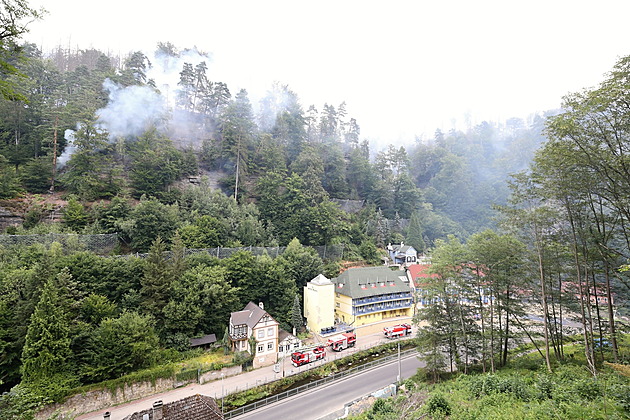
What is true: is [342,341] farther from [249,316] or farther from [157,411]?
[157,411]

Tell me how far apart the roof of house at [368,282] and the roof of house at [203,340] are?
38.6 ft

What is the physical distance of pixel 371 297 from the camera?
25.9 metres

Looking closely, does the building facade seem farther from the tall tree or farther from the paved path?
the tall tree

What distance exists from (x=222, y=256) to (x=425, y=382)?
666 inches

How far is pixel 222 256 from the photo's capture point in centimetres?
2312

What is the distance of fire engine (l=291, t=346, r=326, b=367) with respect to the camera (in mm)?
19359

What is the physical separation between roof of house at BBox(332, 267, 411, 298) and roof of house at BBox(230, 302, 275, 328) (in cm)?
866

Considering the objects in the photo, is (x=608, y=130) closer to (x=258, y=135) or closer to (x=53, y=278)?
(x=53, y=278)

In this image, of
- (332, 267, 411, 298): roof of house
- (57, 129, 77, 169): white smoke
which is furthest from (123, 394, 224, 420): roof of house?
(57, 129, 77, 169): white smoke

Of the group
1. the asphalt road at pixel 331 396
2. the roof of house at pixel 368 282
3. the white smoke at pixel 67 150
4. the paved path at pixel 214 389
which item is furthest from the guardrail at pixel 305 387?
the white smoke at pixel 67 150

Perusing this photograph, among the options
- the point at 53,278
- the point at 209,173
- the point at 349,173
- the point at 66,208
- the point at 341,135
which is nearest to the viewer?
the point at 53,278

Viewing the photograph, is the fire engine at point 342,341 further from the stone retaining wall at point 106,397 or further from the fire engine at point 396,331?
the stone retaining wall at point 106,397

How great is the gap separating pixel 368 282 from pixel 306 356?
979cm

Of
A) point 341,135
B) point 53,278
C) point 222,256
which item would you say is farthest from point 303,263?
point 341,135
